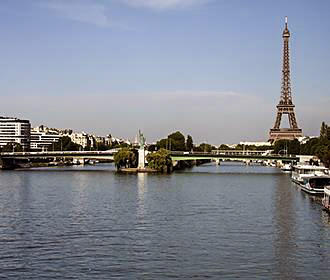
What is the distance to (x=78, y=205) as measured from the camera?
1017 inches

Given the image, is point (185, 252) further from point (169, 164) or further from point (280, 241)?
point (169, 164)

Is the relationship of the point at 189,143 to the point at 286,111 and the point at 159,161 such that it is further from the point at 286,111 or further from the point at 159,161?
the point at 159,161

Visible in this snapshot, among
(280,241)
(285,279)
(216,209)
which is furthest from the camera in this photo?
(216,209)

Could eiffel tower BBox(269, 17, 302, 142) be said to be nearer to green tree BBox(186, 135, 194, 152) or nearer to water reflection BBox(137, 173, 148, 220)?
green tree BBox(186, 135, 194, 152)

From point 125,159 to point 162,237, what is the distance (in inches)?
1569

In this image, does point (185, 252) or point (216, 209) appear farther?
point (216, 209)

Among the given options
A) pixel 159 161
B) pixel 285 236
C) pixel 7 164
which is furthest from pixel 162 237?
pixel 7 164

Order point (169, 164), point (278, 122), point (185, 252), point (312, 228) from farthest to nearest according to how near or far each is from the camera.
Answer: point (278, 122) < point (169, 164) < point (312, 228) < point (185, 252)

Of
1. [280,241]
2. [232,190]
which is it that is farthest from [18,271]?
[232,190]

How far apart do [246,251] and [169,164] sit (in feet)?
135

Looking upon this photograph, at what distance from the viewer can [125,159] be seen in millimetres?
57688

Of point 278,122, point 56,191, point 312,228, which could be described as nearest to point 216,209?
point 312,228

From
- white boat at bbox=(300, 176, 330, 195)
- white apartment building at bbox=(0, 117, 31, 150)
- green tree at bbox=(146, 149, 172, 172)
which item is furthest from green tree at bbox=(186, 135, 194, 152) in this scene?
white boat at bbox=(300, 176, 330, 195)

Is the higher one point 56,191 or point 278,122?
point 278,122
